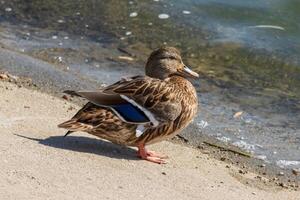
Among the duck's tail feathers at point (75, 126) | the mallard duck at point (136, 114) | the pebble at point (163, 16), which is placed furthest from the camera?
the pebble at point (163, 16)

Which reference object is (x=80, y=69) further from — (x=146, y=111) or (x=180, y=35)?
(x=146, y=111)

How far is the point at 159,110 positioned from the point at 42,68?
2971 mm

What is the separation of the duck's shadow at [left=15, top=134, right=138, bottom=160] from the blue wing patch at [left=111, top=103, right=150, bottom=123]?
317mm

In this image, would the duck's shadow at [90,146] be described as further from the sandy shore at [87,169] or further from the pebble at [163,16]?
the pebble at [163,16]

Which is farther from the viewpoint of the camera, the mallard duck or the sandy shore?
the mallard duck

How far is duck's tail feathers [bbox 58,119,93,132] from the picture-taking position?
24.5 ft

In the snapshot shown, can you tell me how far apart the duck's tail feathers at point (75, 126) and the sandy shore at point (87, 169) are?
161mm

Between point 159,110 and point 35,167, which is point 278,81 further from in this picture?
point 35,167

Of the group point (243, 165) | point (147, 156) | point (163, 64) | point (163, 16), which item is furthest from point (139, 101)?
point (163, 16)

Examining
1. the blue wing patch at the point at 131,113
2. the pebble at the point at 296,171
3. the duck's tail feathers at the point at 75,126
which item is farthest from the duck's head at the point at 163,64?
the pebble at the point at 296,171

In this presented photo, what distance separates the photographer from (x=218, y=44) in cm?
1216

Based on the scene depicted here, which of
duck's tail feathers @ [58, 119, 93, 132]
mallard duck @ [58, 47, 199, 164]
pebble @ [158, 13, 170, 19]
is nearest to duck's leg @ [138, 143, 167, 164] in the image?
mallard duck @ [58, 47, 199, 164]

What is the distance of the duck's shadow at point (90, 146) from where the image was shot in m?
7.51

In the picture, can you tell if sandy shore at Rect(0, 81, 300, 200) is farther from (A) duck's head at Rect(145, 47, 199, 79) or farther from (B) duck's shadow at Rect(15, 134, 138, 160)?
(A) duck's head at Rect(145, 47, 199, 79)
